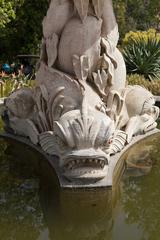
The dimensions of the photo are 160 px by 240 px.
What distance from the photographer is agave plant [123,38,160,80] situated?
11445 mm

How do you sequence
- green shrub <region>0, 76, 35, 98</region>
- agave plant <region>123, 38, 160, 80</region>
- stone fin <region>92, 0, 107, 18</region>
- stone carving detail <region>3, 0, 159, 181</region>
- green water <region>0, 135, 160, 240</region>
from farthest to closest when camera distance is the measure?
agave plant <region>123, 38, 160, 80</region>, green shrub <region>0, 76, 35, 98</region>, stone fin <region>92, 0, 107, 18</region>, stone carving detail <region>3, 0, 159, 181</region>, green water <region>0, 135, 160, 240</region>

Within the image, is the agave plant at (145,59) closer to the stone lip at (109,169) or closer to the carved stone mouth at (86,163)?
the stone lip at (109,169)

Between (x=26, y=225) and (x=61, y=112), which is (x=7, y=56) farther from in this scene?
(x=26, y=225)

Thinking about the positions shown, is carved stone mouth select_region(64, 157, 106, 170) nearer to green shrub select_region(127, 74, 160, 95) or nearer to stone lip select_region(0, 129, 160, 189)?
stone lip select_region(0, 129, 160, 189)

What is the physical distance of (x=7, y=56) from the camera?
650 inches

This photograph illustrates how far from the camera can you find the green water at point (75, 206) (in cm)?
409

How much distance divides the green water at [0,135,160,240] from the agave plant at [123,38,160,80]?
5988 mm

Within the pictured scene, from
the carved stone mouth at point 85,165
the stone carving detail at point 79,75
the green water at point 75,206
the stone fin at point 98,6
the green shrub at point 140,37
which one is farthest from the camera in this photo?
the green shrub at point 140,37

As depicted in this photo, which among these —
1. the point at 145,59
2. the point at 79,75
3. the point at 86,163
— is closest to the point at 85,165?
the point at 86,163

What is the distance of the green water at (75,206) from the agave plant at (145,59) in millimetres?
5988

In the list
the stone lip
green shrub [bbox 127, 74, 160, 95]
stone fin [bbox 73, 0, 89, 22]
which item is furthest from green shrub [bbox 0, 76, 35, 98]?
stone fin [bbox 73, 0, 89, 22]

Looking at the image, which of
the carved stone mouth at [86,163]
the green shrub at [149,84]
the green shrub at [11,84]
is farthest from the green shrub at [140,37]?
the carved stone mouth at [86,163]

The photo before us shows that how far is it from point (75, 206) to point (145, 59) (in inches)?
297

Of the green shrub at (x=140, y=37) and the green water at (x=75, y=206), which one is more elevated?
the green water at (x=75, y=206)
